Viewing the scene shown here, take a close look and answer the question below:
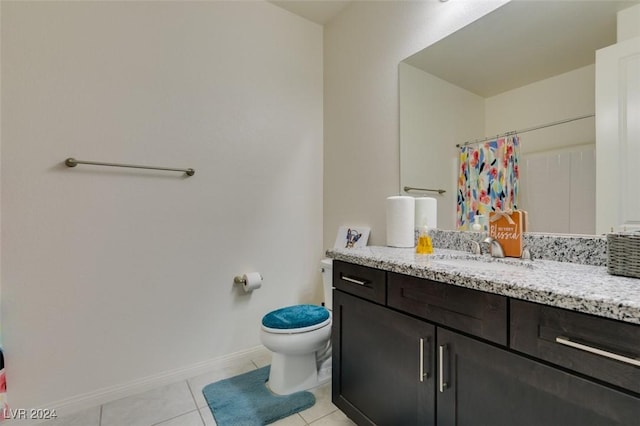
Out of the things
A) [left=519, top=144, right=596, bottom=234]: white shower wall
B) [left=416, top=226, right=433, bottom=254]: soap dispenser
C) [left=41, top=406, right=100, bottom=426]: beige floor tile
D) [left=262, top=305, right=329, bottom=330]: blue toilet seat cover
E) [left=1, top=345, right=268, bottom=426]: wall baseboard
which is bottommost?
[left=41, top=406, right=100, bottom=426]: beige floor tile

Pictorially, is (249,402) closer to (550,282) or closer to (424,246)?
(424,246)

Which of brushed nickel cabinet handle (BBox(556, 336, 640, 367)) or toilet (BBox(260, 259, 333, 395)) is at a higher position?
brushed nickel cabinet handle (BBox(556, 336, 640, 367))

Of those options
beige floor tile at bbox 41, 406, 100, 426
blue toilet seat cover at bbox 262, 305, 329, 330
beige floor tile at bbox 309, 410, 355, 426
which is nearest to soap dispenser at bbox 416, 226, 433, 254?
blue toilet seat cover at bbox 262, 305, 329, 330

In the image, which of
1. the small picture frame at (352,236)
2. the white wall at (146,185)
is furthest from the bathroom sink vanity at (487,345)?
the white wall at (146,185)

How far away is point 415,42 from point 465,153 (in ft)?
2.28

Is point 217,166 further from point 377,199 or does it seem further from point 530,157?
point 530,157

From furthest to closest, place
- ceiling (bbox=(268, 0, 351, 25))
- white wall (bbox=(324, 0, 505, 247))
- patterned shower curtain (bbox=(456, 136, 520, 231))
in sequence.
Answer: ceiling (bbox=(268, 0, 351, 25)), white wall (bbox=(324, 0, 505, 247)), patterned shower curtain (bbox=(456, 136, 520, 231))

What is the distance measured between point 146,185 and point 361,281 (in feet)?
4.30

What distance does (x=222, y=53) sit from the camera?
6.26 feet

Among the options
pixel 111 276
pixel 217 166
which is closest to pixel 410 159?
pixel 217 166

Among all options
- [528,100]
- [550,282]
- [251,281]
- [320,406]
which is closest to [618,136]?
[528,100]

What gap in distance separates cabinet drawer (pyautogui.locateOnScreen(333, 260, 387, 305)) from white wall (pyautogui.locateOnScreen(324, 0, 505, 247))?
0.60 meters

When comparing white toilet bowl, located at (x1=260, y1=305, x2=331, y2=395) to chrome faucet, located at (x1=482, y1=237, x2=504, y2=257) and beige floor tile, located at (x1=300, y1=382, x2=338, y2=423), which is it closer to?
beige floor tile, located at (x1=300, y1=382, x2=338, y2=423)

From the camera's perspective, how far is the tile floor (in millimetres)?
1410
